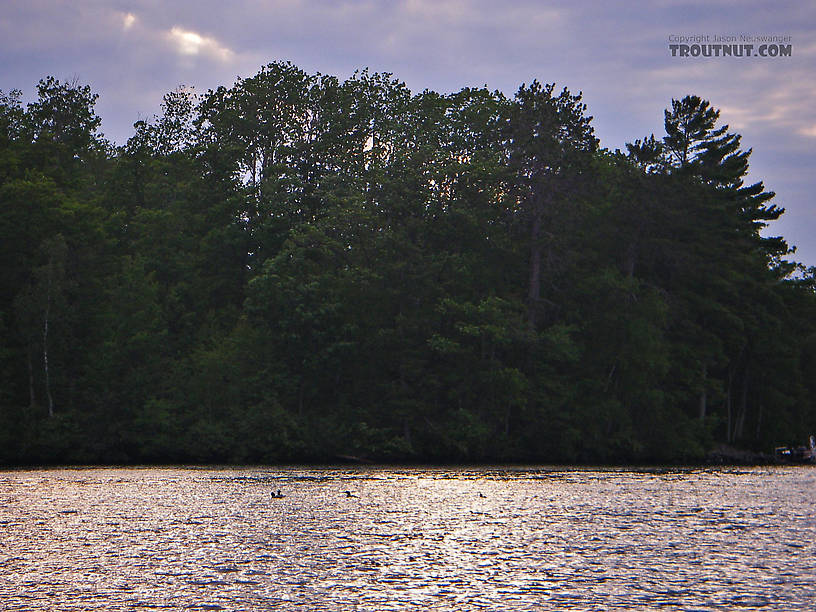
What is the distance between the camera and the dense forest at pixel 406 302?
74000 millimetres

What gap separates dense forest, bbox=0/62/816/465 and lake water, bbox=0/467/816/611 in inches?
1091

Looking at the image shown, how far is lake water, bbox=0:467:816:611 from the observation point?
65.2ft

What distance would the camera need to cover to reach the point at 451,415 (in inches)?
3041

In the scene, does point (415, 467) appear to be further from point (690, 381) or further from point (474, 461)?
point (690, 381)

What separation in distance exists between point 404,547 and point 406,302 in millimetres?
54369

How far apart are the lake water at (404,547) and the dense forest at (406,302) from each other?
27714 mm

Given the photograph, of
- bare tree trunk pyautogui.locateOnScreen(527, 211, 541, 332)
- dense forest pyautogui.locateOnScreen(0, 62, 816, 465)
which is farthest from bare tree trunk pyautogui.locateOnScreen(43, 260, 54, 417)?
bare tree trunk pyautogui.locateOnScreen(527, 211, 541, 332)

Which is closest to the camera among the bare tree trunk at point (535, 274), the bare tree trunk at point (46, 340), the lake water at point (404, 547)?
the lake water at point (404, 547)

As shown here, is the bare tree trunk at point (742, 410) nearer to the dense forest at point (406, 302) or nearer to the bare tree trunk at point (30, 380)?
the dense forest at point (406, 302)

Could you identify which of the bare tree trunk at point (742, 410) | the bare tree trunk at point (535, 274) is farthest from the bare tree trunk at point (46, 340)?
the bare tree trunk at point (742, 410)

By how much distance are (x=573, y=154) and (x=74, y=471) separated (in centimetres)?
4735

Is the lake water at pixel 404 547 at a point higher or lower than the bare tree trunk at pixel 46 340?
lower

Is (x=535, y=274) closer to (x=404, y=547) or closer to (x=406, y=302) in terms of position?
(x=406, y=302)

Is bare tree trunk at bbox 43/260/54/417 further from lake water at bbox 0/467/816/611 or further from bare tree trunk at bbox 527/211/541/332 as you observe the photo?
bare tree trunk at bbox 527/211/541/332
